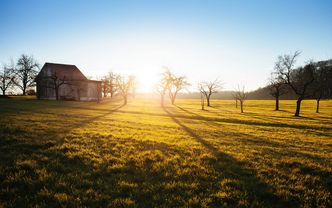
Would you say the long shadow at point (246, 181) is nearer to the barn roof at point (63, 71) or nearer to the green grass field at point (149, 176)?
the green grass field at point (149, 176)

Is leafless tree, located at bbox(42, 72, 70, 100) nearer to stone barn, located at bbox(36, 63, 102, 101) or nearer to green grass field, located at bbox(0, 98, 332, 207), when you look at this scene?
stone barn, located at bbox(36, 63, 102, 101)

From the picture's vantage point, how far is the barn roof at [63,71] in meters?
53.3

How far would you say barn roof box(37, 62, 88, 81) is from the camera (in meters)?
53.3

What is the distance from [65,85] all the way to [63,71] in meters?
5.88

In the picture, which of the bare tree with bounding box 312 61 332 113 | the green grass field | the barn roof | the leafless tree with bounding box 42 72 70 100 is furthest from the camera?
the barn roof

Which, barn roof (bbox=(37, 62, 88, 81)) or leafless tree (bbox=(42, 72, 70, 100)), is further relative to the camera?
barn roof (bbox=(37, 62, 88, 81))

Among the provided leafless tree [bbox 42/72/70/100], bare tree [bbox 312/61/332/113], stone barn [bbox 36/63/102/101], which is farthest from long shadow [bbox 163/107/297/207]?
leafless tree [bbox 42/72/70/100]

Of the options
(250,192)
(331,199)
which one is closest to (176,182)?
(250,192)

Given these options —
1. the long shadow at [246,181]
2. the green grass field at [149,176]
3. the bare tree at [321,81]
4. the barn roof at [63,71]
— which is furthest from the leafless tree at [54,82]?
the bare tree at [321,81]

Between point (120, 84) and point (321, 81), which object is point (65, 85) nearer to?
point (120, 84)

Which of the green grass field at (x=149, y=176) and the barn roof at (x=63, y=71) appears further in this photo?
the barn roof at (x=63, y=71)

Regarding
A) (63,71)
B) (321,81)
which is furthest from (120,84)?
(321,81)

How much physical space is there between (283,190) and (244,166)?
200cm

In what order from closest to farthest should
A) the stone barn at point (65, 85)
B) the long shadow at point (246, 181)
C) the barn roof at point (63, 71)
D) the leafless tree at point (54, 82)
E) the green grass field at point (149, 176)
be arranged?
the green grass field at point (149, 176) → the long shadow at point (246, 181) → the leafless tree at point (54, 82) → the stone barn at point (65, 85) → the barn roof at point (63, 71)
